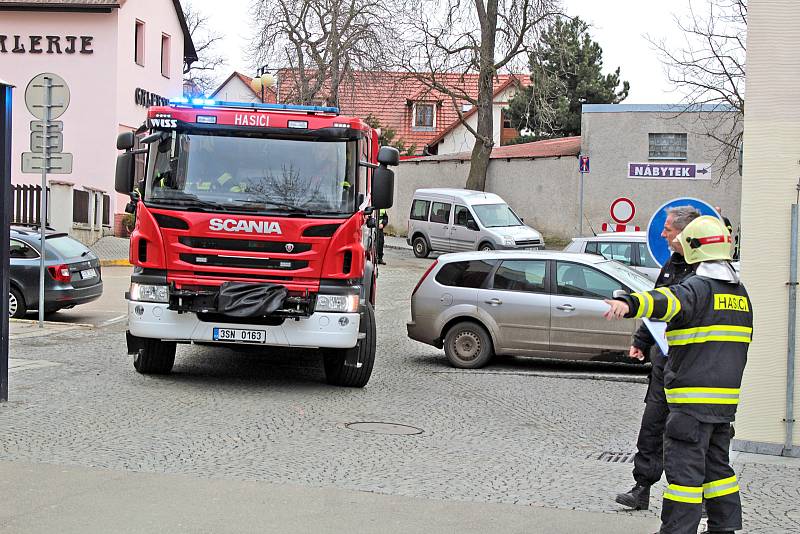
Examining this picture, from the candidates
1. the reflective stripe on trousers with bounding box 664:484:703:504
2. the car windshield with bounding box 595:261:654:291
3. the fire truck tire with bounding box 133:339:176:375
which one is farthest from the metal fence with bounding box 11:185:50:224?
the reflective stripe on trousers with bounding box 664:484:703:504

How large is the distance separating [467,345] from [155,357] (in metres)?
4.14

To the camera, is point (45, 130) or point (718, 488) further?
point (45, 130)

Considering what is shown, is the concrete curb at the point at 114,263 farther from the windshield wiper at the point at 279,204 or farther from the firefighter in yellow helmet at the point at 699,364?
the firefighter in yellow helmet at the point at 699,364

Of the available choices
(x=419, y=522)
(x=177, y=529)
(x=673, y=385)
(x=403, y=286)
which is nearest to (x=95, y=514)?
(x=177, y=529)

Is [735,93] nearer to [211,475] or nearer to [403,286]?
[403,286]

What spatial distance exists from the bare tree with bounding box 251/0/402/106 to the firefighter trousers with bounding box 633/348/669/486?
3732 centimetres

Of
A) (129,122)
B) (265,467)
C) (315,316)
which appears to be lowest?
(265,467)

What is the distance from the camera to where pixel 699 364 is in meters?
5.60

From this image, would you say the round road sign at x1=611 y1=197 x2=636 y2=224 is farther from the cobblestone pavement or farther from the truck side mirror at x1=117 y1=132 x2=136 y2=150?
the truck side mirror at x1=117 y1=132 x2=136 y2=150

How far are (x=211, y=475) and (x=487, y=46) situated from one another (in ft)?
108

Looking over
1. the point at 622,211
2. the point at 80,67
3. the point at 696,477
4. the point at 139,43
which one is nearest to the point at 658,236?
the point at 696,477

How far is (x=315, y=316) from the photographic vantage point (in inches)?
433

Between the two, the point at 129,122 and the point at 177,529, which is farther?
the point at 129,122

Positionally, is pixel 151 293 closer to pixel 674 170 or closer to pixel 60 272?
pixel 60 272
